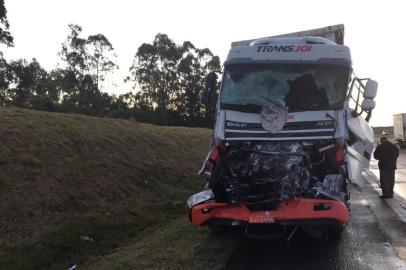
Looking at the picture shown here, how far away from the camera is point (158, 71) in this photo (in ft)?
217

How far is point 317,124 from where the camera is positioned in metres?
7.96

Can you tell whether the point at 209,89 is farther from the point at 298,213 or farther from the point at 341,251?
the point at 341,251

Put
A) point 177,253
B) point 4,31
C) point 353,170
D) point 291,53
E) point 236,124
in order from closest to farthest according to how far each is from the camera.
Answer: point 177,253 → point 353,170 → point 236,124 → point 291,53 → point 4,31

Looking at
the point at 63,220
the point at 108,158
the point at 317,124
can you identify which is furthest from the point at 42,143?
the point at 317,124

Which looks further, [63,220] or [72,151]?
[72,151]

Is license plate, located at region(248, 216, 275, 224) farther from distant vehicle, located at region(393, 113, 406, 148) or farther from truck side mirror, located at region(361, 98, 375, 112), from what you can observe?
distant vehicle, located at region(393, 113, 406, 148)

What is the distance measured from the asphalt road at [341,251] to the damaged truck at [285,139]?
350 mm

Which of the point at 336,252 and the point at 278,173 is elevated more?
the point at 278,173

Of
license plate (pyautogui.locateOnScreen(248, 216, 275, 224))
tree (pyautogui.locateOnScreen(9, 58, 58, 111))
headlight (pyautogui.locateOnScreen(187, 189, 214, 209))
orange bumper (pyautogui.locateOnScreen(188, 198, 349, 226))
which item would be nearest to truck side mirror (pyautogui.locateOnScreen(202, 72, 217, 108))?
headlight (pyautogui.locateOnScreen(187, 189, 214, 209))

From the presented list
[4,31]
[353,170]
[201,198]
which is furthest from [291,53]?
[4,31]

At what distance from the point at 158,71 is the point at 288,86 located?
58.5 metres

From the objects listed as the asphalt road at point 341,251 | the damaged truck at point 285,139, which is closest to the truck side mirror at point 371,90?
the damaged truck at point 285,139

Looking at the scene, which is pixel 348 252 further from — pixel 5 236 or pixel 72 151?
pixel 72 151

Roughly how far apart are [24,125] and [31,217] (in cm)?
477
